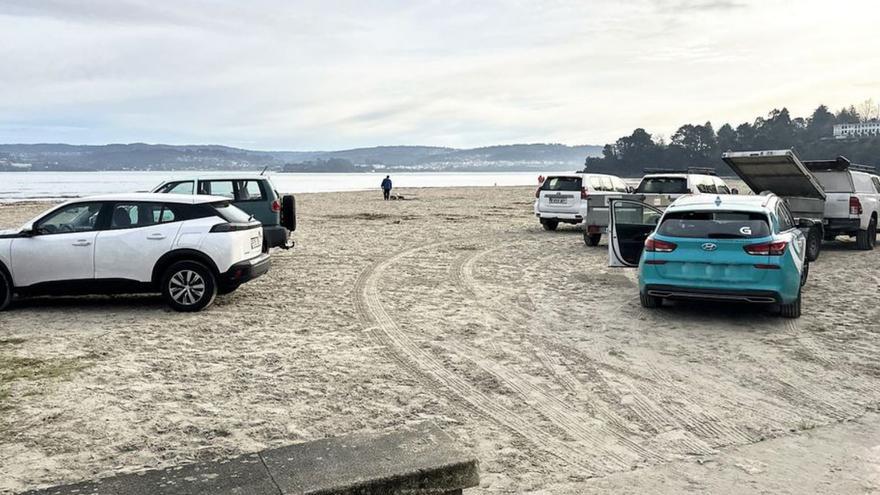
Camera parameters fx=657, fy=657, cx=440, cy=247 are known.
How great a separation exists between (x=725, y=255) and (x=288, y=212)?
827cm

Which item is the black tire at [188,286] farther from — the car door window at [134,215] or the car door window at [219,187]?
the car door window at [219,187]

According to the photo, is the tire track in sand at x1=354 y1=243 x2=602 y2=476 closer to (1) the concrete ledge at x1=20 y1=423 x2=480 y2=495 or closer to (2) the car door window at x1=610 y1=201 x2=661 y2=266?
(1) the concrete ledge at x1=20 y1=423 x2=480 y2=495

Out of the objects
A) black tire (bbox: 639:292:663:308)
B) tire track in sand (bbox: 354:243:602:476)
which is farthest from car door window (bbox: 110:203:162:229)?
black tire (bbox: 639:292:663:308)

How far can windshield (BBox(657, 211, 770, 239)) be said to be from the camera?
A: 316 inches

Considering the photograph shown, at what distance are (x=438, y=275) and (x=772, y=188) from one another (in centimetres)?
882

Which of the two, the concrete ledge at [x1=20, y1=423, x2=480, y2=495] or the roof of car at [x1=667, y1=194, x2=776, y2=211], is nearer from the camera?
the concrete ledge at [x1=20, y1=423, x2=480, y2=495]

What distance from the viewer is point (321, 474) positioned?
2639 mm

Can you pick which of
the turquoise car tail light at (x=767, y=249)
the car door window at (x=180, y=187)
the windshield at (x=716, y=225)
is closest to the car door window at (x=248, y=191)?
the car door window at (x=180, y=187)

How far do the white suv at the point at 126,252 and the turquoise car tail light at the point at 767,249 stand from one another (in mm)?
6435

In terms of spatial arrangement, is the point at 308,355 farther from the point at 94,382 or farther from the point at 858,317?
the point at 858,317

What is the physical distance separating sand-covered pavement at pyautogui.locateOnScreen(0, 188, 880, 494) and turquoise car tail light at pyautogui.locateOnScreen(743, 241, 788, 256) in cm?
92

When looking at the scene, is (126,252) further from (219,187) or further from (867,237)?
(867,237)

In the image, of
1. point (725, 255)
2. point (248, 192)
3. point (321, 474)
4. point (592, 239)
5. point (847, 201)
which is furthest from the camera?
point (592, 239)

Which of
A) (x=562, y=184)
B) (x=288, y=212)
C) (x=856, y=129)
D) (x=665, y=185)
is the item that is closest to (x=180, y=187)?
(x=288, y=212)
